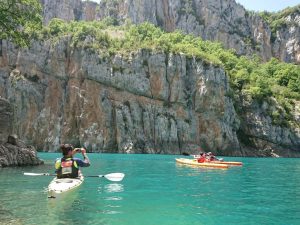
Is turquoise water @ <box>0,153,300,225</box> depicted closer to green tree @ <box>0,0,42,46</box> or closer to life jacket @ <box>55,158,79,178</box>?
life jacket @ <box>55,158,79,178</box>

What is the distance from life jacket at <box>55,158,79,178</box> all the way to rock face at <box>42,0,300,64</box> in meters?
122

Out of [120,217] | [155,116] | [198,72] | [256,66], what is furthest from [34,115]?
[120,217]

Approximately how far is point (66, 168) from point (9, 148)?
2172 centimetres

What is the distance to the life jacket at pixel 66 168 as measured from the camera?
17.8 m

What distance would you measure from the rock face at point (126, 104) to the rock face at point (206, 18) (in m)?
47.5

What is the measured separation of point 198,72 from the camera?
93.1m

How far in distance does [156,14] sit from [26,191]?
124 meters

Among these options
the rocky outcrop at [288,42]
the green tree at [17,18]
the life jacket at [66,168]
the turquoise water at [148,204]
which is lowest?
the turquoise water at [148,204]

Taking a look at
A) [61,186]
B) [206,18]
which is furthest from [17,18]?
[206,18]

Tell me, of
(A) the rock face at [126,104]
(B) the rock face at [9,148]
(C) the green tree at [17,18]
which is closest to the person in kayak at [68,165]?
(C) the green tree at [17,18]

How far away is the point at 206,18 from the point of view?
138000mm

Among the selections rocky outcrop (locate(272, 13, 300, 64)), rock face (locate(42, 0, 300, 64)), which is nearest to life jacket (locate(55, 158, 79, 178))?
A: rock face (locate(42, 0, 300, 64))

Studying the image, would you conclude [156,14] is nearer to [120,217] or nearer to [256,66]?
[256,66]

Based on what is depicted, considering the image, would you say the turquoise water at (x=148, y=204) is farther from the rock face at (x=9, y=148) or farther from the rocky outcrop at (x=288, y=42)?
the rocky outcrop at (x=288, y=42)
